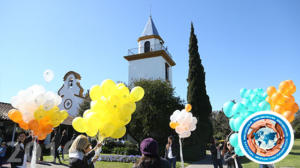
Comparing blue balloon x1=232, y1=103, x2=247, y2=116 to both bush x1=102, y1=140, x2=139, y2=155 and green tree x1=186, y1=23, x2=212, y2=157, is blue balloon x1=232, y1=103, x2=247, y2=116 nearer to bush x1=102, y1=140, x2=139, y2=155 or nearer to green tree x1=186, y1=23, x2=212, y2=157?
bush x1=102, y1=140, x2=139, y2=155

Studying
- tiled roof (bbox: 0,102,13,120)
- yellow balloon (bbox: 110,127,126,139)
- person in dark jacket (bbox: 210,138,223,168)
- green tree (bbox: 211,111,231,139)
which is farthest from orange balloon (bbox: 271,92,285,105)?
green tree (bbox: 211,111,231,139)

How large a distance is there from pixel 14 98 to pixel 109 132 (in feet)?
6.85

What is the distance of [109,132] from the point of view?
156 inches

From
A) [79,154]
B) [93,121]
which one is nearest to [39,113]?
[93,121]

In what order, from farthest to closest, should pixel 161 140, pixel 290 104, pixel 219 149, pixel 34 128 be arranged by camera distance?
pixel 161 140 → pixel 219 149 → pixel 290 104 → pixel 34 128

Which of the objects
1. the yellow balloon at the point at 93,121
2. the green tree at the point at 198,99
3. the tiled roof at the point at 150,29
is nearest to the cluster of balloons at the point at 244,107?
the yellow balloon at the point at 93,121

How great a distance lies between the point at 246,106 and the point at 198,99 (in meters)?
13.0

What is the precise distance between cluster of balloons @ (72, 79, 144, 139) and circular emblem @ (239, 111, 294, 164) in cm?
233

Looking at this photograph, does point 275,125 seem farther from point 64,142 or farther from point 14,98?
point 64,142

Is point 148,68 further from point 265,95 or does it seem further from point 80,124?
point 80,124

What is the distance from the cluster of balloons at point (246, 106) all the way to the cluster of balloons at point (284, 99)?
188 millimetres


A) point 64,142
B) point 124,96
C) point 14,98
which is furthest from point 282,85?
point 64,142

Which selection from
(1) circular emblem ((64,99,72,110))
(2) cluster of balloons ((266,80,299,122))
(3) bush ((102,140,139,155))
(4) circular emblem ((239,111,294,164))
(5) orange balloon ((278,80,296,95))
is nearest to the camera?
(4) circular emblem ((239,111,294,164))

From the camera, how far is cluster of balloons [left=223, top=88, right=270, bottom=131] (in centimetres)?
434
